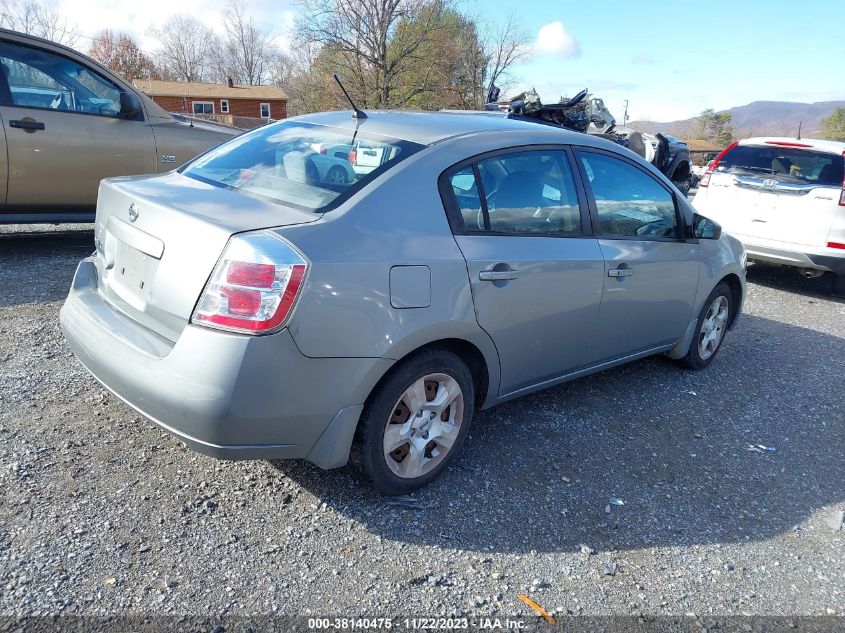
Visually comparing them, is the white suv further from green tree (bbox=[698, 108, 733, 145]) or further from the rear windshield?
green tree (bbox=[698, 108, 733, 145])

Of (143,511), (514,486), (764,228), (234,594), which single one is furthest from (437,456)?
(764,228)

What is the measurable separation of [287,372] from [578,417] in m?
2.15

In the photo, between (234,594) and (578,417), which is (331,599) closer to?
(234,594)

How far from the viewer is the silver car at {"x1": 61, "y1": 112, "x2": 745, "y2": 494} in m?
2.42

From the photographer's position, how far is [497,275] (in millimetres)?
3053

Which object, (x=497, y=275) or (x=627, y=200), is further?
(x=627, y=200)

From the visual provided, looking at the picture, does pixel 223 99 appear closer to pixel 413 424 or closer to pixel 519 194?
pixel 519 194

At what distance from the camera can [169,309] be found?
2.56 metres

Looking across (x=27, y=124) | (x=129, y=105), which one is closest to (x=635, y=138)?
(x=129, y=105)

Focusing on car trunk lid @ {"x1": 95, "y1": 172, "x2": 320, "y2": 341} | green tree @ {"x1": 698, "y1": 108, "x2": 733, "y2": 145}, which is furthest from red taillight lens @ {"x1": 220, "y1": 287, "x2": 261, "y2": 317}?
green tree @ {"x1": 698, "y1": 108, "x2": 733, "y2": 145}

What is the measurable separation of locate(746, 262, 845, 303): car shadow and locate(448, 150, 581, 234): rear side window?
18.0ft

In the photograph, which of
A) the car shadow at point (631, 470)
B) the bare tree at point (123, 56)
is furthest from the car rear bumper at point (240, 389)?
the bare tree at point (123, 56)

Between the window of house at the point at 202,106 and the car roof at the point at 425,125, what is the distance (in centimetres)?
5241

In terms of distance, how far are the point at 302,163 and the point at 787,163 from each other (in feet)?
→ 21.4
